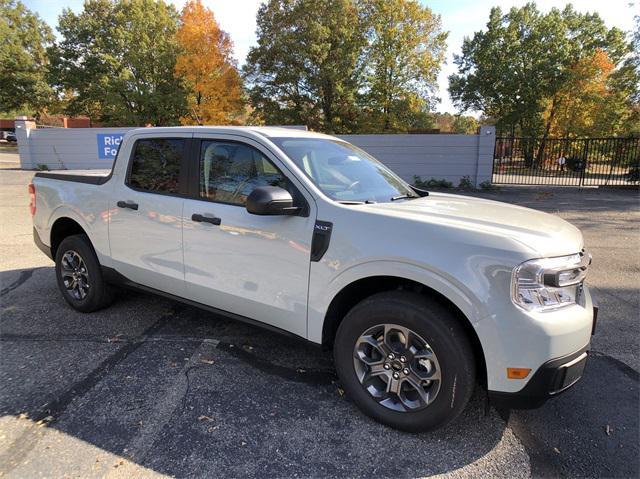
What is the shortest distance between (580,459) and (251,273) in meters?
2.27

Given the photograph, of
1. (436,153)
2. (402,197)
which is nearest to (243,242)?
(402,197)

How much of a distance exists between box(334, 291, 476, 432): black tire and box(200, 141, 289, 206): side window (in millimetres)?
1063

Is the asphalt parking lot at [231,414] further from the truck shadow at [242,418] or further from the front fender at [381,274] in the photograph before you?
the front fender at [381,274]

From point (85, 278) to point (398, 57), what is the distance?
112ft

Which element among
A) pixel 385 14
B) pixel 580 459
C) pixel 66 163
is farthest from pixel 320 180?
pixel 385 14

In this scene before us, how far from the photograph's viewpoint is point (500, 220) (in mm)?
2766

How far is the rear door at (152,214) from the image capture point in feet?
11.8

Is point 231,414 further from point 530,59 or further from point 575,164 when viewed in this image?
point 530,59

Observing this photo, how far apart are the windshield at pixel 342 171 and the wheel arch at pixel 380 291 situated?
1.99 ft

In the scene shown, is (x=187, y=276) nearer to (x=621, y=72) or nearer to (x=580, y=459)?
(x=580, y=459)

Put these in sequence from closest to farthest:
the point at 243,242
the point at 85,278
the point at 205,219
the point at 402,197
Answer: the point at 243,242, the point at 205,219, the point at 402,197, the point at 85,278

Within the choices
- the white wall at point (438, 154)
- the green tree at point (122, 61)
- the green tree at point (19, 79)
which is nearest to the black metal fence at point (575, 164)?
the white wall at point (438, 154)

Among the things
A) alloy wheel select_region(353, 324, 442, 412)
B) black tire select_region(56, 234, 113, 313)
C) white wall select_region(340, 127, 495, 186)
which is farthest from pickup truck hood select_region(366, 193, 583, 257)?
white wall select_region(340, 127, 495, 186)

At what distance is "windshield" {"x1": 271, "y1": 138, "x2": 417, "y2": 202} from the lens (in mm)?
3148
